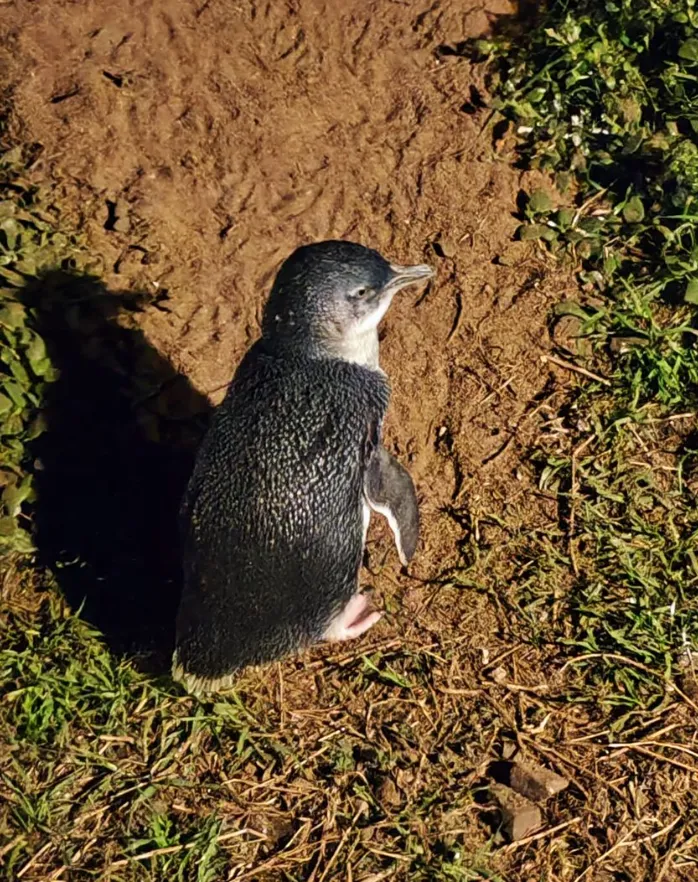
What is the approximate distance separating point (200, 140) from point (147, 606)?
65.1 inches

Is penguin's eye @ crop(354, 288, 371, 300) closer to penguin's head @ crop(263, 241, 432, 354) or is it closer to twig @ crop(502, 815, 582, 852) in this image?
penguin's head @ crop(263, 241, 432, 354)

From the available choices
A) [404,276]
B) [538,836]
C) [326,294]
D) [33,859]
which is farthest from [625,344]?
[33,859]

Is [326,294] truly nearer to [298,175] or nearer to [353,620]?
[353,620]

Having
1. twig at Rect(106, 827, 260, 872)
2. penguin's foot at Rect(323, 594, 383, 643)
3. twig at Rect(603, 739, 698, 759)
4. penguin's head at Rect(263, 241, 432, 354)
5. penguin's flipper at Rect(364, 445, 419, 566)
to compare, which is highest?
penguin's head at Rect(263, 241, 432, 354)

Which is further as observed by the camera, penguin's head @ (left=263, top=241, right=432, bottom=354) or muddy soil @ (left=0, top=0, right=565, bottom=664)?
muddy soil @ (left=0, top=0, right=565, bottom=664)

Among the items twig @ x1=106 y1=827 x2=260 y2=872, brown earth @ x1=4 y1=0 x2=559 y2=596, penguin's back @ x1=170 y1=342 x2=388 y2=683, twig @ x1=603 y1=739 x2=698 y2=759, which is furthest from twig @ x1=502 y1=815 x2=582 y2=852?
brown earth @ x1=4 y1=0 x2=559 y2=596

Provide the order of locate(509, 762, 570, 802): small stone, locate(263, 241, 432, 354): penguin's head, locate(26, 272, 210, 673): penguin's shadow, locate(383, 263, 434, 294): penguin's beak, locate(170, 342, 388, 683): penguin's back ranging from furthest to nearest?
locate(26, 272, 210, 673): penguin's shadow
locate(383, 263, 434, 294): penguin's beak
locate(263, 241, 432, 354): penguin's head
locate(509, 762, 570, 802): small stone
locate(170, 342, 388, 683): penguin's back

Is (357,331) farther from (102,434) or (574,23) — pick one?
(574,23)

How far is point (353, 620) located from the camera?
11.1ft

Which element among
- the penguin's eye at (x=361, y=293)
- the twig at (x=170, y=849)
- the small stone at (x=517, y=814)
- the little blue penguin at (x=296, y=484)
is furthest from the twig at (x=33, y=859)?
the penguin's eye at (x=361, y=293)

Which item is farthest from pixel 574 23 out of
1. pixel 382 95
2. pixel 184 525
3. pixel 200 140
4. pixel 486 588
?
pixel 184 525

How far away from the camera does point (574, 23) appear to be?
4230 millimetres

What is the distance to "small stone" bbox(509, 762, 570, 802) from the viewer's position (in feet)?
10.1

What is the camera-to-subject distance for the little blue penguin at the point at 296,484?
9.78 feet
